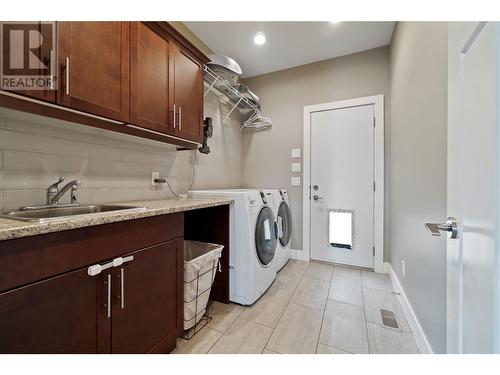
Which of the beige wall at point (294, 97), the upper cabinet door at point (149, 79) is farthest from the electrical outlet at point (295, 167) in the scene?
the upper cabinet door at point (149, 79)

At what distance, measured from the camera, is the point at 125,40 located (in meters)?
1.23

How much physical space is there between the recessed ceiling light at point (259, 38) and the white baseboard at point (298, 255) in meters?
2.61

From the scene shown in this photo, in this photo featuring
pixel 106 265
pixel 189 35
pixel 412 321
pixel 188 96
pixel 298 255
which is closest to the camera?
pixel 106 265

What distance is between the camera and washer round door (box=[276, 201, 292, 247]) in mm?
2486

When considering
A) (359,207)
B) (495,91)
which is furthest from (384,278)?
(495,91)

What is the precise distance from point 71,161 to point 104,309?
3.14 ft

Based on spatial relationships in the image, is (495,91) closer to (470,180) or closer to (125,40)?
(470,180)

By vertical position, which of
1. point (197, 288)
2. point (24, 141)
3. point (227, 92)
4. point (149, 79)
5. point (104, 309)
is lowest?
point (197, 288)

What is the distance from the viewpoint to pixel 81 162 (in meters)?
1.38

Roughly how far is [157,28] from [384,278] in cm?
308

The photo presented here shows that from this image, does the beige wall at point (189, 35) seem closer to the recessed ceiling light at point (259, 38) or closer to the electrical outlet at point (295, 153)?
the recessed ceiling light at point (259, 38)

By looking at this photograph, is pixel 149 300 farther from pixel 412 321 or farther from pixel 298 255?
pixel 298 255

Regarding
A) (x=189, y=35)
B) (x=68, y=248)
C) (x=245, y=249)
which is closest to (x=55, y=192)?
(x=68, y=248)

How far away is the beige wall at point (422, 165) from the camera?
106 centimetres
